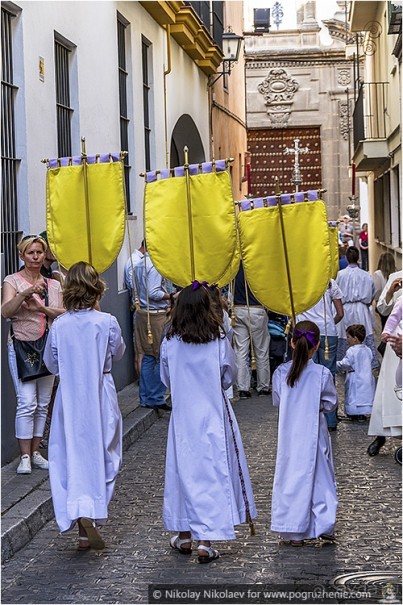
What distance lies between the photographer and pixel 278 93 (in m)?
41.7

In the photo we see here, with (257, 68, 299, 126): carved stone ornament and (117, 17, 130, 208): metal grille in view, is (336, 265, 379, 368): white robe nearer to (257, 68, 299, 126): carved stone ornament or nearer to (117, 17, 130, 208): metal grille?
(117, 17, 130, 208): metal grille

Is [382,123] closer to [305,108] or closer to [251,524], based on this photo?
[251,524]

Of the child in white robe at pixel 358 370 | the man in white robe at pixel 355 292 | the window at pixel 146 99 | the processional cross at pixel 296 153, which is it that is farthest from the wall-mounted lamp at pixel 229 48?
the child in white robe at pixel 358 370

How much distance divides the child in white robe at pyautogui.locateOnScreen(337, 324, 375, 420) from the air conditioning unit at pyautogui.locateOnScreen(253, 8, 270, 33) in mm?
27578

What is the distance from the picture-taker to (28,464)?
8930mm

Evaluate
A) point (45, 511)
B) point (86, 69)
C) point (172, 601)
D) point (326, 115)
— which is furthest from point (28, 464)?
point (326, 115)

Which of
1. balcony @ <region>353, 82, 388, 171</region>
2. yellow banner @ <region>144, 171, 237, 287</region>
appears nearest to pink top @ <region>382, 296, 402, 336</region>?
→ yellow banner @ <region>144, 171, 237, 287</region>

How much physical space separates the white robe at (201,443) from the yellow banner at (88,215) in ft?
4.16

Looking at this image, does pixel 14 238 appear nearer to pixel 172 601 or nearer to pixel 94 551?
pixel 94 551

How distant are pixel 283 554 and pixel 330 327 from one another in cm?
494

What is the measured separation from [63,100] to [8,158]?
93.7 inches

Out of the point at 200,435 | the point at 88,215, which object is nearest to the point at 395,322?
the point at 200,435

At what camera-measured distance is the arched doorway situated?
21.4 m

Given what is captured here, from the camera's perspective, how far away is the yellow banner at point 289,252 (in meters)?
7.85
